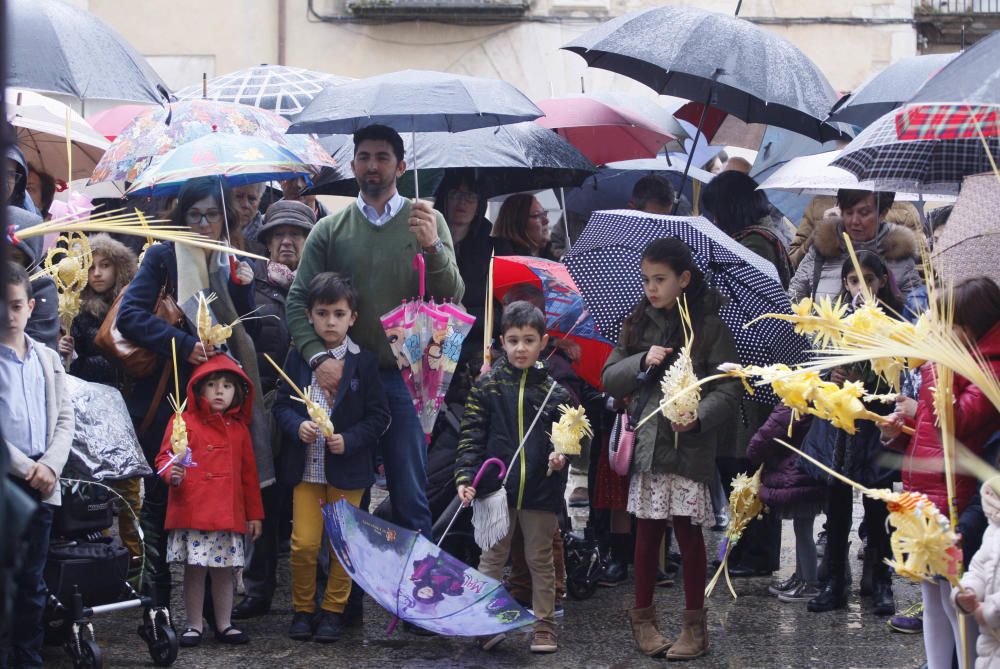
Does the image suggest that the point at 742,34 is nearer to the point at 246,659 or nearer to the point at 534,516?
the point at 534,516

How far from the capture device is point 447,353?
6.35m

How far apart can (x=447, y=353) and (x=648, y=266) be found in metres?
1.02

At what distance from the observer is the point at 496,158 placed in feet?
24.1

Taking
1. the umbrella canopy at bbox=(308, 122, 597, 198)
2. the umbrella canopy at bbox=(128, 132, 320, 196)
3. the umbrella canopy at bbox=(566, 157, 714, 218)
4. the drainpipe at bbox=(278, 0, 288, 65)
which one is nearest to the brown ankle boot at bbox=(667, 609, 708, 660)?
the umbrella canopy at bbox=(308, 122, 597, 198)

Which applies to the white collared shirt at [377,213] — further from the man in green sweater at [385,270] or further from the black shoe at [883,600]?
the black shoe at [883,600]

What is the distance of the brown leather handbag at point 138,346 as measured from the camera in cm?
631

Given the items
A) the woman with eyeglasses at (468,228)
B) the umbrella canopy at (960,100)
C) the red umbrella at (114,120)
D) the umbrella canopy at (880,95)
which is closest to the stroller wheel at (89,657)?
the woman with eyeglasses at (468,228)

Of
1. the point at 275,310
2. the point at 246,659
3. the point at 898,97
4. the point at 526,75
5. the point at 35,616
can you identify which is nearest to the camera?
the point at 35,616

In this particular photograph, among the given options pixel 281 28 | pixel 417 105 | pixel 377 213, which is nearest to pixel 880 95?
pixel 417 105

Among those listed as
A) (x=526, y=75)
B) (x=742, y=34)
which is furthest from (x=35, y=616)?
(x=526, y=75)

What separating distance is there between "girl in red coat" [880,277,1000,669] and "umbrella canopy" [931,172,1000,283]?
Result: 0.27 metres

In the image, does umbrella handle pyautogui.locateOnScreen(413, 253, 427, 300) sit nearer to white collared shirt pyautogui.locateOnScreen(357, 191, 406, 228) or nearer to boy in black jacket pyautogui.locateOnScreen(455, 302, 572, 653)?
white collared shirt pyautogui.locateOnScreen(357, 191, 406, 228)

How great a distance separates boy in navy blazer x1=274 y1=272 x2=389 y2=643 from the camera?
614cm

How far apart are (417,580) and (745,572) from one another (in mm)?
2340
